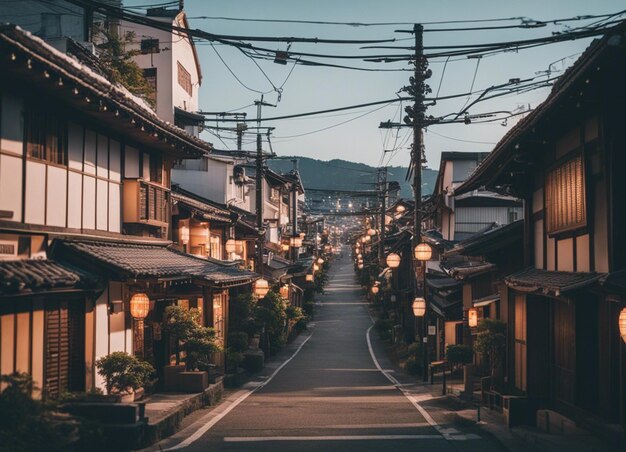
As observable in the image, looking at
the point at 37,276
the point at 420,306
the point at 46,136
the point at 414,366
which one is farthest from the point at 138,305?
the point at 414,366

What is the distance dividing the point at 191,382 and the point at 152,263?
489 cm

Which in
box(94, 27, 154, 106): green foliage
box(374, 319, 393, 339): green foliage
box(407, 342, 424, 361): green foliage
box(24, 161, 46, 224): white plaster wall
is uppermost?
box(94, 27, 154, 106): green foliage

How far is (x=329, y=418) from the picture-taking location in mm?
20969

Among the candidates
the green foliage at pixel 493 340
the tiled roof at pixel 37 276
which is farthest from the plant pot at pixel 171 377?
the green foliage at pixel 493 340

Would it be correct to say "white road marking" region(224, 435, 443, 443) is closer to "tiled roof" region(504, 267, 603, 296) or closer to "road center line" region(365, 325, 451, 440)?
"road center line" region(365, 325, 451, 440)

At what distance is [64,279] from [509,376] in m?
14.5

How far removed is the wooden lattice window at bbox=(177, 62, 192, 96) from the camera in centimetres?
5100

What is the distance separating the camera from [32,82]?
1569 centimetres

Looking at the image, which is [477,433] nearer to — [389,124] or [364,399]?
[364,399]

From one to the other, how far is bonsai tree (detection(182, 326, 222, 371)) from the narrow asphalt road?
6.35 ft

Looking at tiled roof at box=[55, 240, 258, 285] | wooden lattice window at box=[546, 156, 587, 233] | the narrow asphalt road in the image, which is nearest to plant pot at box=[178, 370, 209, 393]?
the narrow asphalt road

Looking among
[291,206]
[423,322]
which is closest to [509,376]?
[423,322]

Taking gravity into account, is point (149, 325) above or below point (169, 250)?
below

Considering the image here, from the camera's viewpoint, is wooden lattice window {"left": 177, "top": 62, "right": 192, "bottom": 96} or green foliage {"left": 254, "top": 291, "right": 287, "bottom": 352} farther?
wooden lattice window {"left": 177, "top": 62, "right": 192, "bottom": 96}
